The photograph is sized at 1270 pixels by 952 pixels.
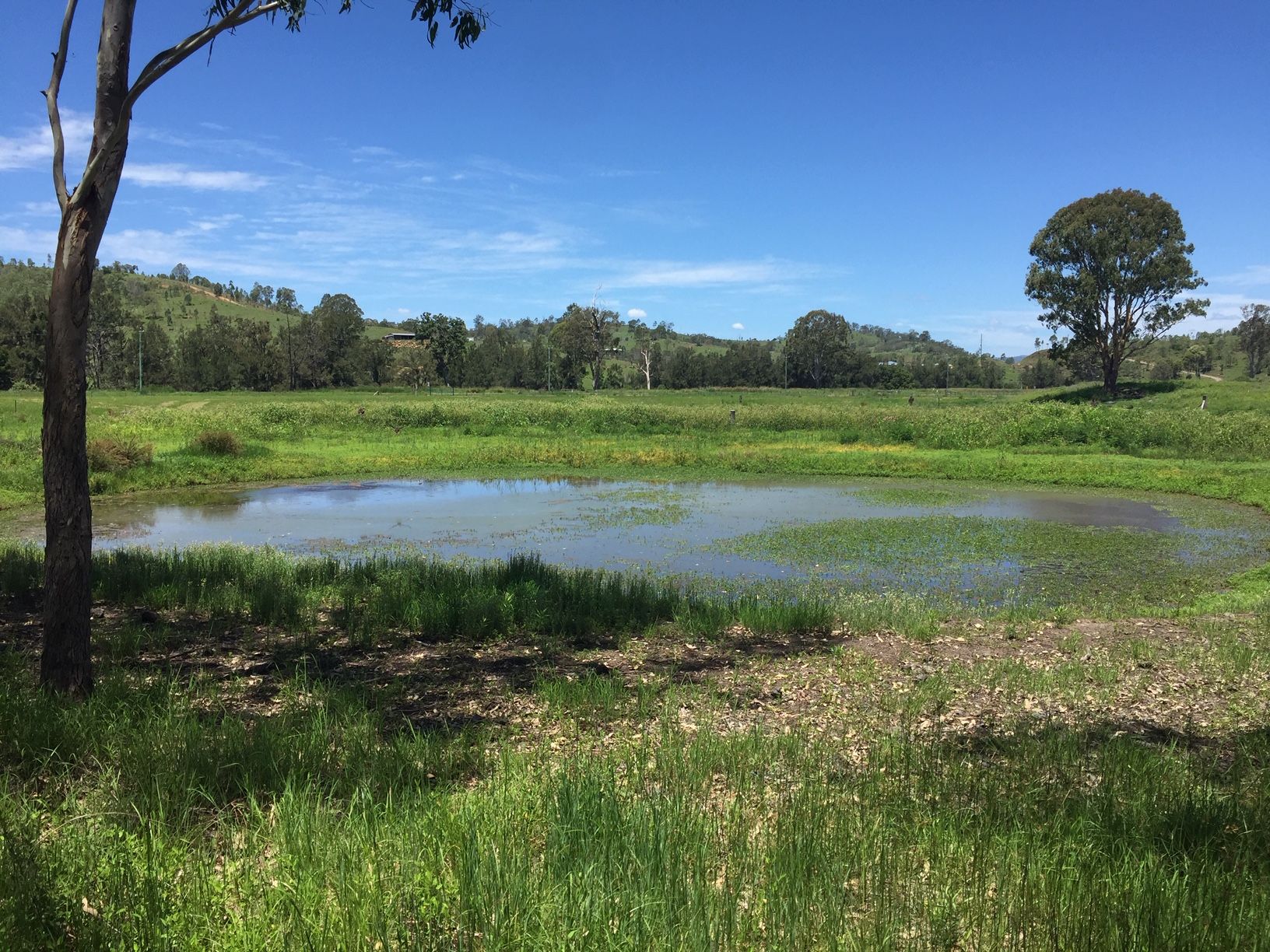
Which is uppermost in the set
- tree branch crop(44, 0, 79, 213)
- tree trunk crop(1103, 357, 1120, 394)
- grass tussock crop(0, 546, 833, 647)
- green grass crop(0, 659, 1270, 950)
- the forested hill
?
the forested hill

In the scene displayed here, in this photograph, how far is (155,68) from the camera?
5.64 meters

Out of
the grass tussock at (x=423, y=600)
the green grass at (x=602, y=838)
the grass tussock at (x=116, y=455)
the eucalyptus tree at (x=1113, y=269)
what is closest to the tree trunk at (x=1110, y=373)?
the eucalyptus tree at (x=1113, y=269)

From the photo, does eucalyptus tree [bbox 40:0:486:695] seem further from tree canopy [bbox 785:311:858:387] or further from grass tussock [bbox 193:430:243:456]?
tree canopy [bbox 785:311:858:387]

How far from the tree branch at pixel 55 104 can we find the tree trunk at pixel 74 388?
0.18m

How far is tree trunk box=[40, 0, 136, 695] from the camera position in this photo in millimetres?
5398

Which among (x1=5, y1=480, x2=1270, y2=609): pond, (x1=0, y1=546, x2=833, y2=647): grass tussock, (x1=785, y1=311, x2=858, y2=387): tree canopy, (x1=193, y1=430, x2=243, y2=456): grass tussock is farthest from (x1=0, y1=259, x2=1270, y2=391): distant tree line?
(x1=0, y1=546, x2=833, y2=647): grass tussock

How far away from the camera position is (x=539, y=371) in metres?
119

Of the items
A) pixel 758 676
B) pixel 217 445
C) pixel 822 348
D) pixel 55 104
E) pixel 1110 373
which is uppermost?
pixel 822 348

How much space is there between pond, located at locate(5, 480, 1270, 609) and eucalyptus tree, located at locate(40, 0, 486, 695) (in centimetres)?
992

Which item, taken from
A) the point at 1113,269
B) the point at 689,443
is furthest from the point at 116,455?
the point at 1113,269

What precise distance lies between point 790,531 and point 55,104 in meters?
16.6

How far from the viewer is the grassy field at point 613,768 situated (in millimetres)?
3096

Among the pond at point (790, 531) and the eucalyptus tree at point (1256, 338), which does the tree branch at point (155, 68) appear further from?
the eucalyptus tree at point (1256, 338)

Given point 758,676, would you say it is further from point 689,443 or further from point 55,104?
point 689,443
